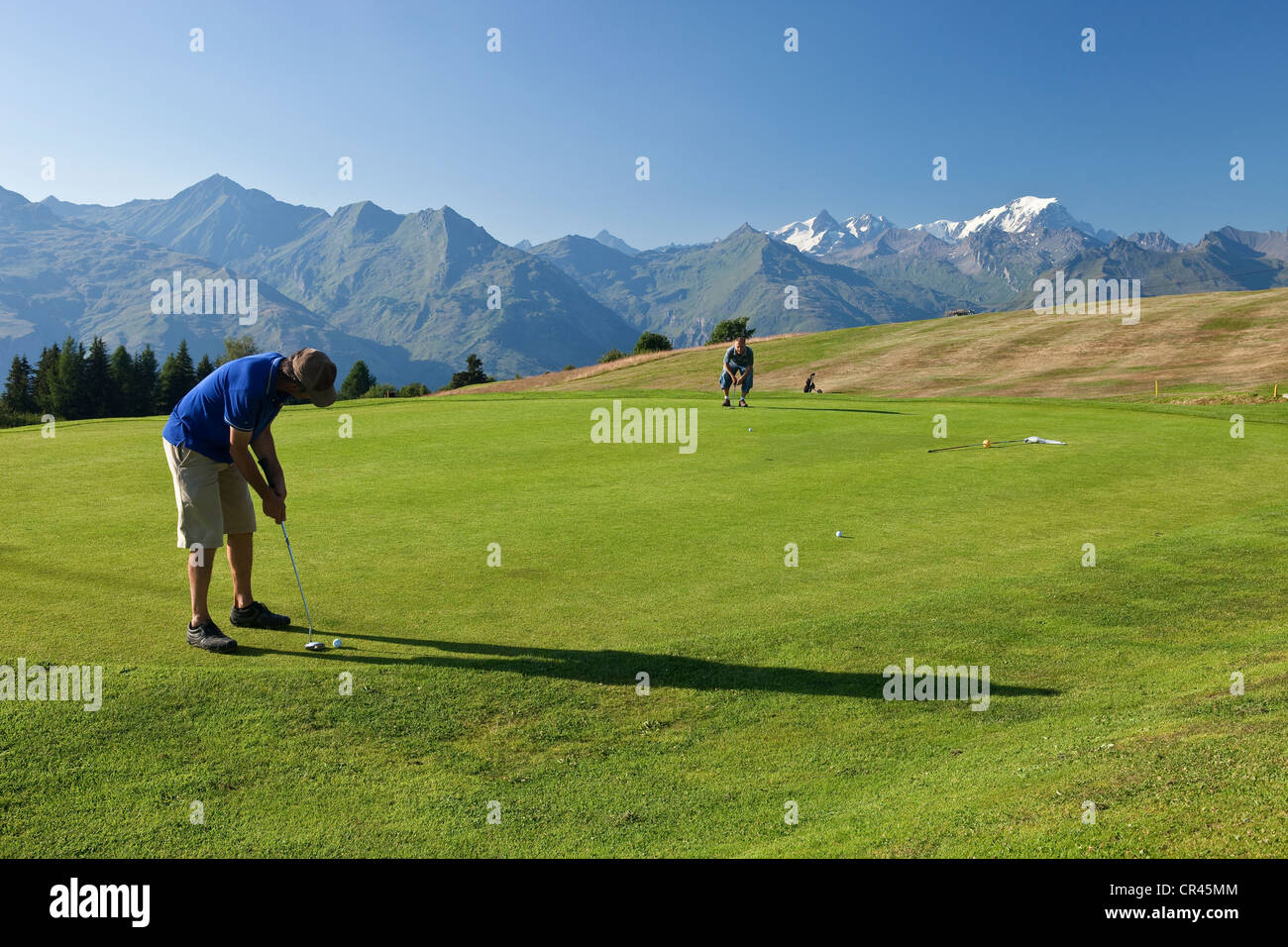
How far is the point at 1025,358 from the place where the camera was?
189 ft

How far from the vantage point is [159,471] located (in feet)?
42.8

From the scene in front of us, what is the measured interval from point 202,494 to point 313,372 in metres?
1.49

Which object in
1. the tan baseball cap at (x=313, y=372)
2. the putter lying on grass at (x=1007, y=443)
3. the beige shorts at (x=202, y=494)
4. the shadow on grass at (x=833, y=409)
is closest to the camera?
the tan baseball cap at (x=313, y=372)

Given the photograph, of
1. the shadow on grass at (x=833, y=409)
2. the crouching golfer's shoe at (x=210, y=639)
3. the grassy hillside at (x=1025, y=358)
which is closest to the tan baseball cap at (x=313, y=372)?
the crouching golfer's shoe at (x=210, y=639)

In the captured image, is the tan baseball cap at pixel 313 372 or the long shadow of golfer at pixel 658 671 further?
the tan baseball cap at pixel 313 372

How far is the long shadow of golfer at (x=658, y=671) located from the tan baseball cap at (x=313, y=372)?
2.24 meters

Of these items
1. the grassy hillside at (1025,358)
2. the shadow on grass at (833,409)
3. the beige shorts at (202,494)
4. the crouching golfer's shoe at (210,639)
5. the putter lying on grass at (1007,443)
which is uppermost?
the grassy hillside at (1025,358)

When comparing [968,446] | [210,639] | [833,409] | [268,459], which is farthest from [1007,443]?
[210,639]

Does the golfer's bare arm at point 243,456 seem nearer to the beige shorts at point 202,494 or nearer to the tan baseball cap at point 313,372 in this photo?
the beige shorts at point 202,494

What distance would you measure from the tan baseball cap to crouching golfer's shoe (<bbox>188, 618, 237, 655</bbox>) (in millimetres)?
2000

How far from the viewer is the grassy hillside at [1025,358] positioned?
46125mm

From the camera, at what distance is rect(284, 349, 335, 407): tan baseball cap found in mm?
6781
